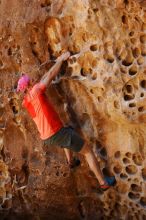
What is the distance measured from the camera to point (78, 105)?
15.9 ft

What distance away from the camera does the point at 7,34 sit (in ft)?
16.1

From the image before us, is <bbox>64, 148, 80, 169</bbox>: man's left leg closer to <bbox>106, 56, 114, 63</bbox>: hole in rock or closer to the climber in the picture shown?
the climber

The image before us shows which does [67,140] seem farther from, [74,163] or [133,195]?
[133,195]

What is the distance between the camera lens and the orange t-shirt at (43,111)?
14.4 ft

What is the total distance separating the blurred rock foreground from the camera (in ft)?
14.6

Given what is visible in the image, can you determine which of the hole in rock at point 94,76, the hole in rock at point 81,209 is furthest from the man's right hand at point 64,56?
the hole in rock at point 81,209

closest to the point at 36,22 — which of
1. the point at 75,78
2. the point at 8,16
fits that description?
the point at 8,16

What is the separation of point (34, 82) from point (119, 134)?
95 centimetres

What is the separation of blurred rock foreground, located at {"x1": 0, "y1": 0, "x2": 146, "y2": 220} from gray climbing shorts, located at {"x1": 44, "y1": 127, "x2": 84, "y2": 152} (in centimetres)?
36

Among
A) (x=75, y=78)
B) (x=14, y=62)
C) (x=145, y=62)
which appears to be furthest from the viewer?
(x=14, y=62)

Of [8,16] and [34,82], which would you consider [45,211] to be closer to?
[34,82]

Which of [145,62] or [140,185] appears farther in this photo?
[140,185]

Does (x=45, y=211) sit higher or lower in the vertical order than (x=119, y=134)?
lower

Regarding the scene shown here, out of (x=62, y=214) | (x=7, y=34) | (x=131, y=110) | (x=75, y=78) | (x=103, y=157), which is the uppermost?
(x=7, y=34)
